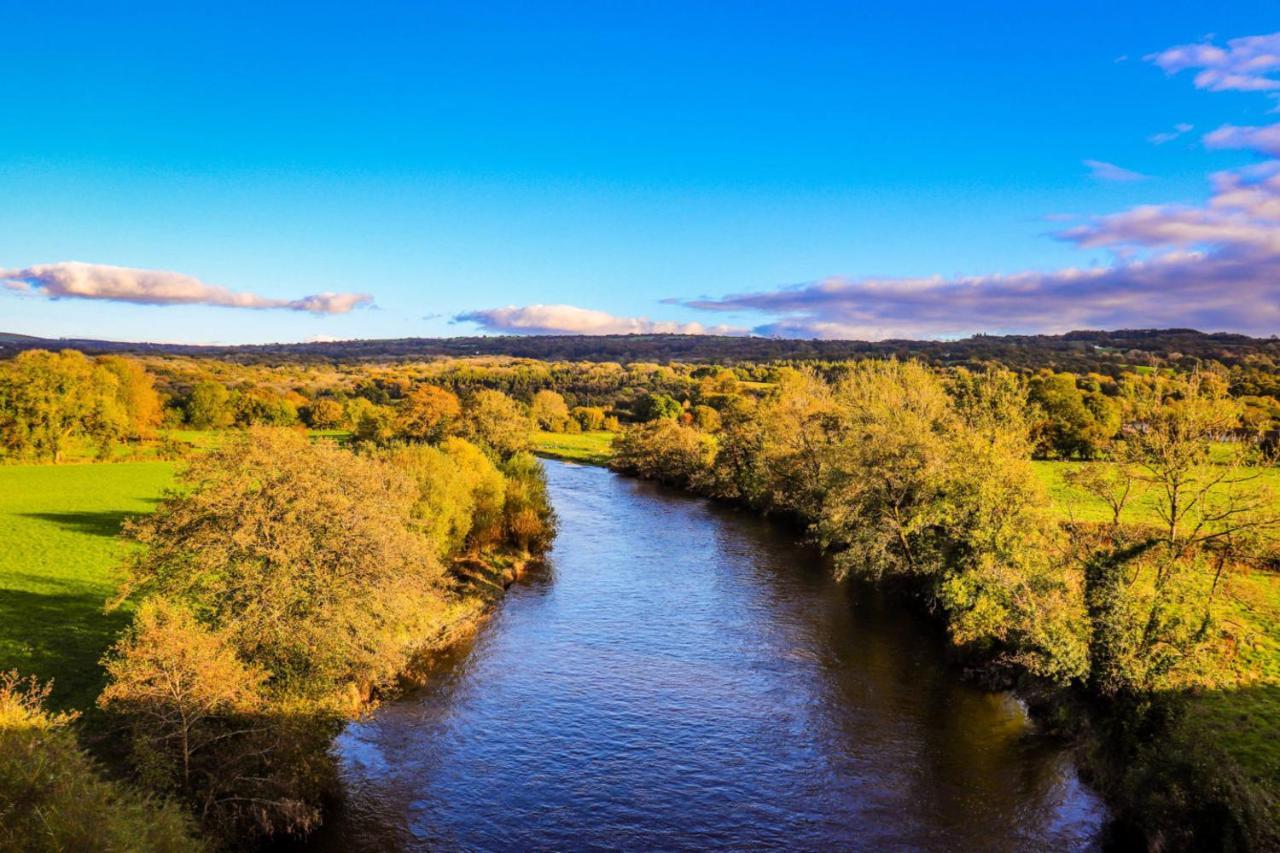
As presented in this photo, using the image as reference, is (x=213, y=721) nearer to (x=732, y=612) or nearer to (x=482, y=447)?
(x=732, y=612)

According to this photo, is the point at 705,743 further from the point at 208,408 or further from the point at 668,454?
the point at 208,408

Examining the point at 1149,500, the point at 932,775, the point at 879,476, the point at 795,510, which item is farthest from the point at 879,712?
the point at 795,510

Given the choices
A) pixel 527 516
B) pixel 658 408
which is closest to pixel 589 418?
pixel 658 408

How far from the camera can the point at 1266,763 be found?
23000 mm

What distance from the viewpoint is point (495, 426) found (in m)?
72.6

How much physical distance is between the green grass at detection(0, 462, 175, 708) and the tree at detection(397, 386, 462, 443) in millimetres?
22218

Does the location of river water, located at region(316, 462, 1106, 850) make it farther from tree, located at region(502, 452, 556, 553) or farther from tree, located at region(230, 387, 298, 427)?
tree, located at region(230, 387, 298, 427)

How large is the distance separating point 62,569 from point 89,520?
17115mm

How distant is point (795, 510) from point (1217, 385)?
45.6 meters

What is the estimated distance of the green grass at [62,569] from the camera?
28203 millimetres

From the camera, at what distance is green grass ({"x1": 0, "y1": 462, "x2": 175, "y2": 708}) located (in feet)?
92.5

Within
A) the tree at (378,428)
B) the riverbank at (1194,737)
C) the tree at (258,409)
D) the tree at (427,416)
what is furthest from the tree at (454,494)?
the tree at (258,409)

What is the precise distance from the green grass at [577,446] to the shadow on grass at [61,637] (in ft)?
291

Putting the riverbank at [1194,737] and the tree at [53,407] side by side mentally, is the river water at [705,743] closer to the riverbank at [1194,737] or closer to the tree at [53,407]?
the riverbank at [1194,737]
